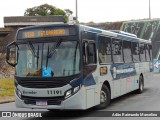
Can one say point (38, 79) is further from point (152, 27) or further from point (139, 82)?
point (152, 27)

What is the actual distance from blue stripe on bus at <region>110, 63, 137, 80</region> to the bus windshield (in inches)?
114

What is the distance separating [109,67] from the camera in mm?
12797

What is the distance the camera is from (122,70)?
14.4 m

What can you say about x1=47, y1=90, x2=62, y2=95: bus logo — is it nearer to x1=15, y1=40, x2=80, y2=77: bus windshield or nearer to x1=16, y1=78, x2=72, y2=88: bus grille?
x1=16, y1=78, x2=72, y2=88: bus grille

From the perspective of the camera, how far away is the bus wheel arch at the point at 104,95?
12094 millimetres

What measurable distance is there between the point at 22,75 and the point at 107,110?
3057 millimetres

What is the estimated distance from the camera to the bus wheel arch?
12.1 meters

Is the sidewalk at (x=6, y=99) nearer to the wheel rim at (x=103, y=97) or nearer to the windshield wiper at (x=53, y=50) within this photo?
the wheel rim at (x=103, y=97)

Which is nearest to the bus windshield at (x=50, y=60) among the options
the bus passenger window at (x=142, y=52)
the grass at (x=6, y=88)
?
the bus passenger window at (x=142, y=52)

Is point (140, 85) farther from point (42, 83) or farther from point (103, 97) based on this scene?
point (42, 83)

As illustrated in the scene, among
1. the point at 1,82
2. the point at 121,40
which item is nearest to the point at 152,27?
the point at 1,82

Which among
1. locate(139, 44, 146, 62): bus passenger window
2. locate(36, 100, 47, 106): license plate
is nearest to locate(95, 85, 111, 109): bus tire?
locate(36, 100, 47, 106): license plate

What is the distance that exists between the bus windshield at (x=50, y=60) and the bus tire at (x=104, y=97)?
208 centimetres

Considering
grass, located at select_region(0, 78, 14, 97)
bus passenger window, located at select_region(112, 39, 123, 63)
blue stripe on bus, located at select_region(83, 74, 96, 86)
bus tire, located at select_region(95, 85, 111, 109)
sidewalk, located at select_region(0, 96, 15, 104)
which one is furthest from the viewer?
grass, located at select_region(0, 78, 14, 97)
